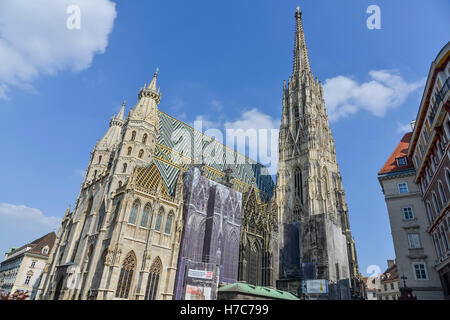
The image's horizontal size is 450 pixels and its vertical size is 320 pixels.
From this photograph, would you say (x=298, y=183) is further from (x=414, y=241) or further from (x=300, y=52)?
(x=300, y=52)

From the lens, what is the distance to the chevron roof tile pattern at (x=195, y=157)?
38344 millimetres

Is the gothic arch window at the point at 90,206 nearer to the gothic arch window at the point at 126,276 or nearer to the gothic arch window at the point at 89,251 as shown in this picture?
the gothic arch window at the point at 89,251

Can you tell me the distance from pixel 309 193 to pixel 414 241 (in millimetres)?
18683

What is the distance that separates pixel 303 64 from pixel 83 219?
52.8 meters

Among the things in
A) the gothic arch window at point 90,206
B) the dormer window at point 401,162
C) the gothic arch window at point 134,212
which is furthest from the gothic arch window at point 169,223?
the dormer window at point 401,162

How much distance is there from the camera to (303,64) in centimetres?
6150

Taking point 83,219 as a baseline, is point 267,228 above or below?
above

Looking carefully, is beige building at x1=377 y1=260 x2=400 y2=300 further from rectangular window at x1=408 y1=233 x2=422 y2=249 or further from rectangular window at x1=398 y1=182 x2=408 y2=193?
rectangular window at x1=398 y1=182 x2=408 y2=193

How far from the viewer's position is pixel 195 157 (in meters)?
44.6

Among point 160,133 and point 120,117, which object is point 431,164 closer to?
point 160,133

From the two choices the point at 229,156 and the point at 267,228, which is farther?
the point at 229,156

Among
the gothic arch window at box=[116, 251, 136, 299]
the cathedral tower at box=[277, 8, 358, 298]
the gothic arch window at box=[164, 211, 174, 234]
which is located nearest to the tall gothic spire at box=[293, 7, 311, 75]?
the cathedral tower at box=[277, 8, 358, 298]
